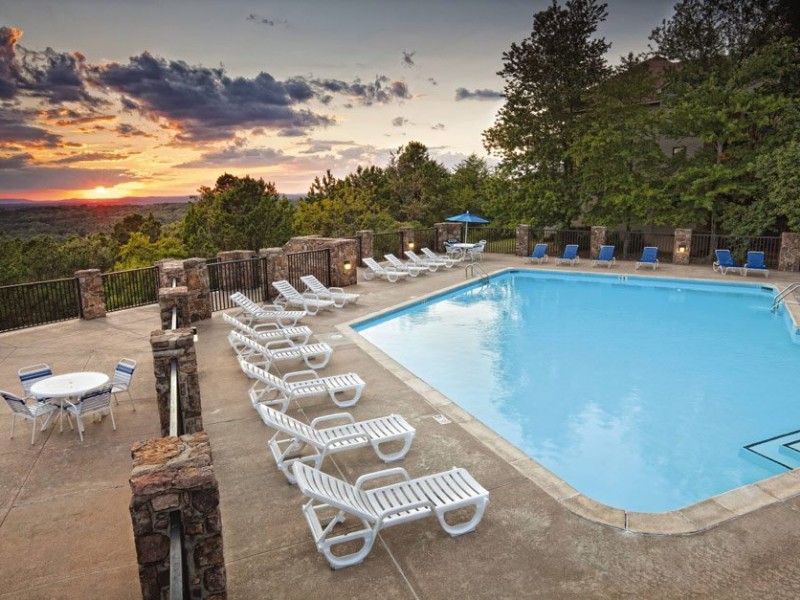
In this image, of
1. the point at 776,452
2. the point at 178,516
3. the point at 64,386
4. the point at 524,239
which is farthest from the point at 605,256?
the point at 178,516

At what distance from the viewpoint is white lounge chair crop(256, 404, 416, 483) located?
525 centimetres

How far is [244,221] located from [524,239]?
20.6 m

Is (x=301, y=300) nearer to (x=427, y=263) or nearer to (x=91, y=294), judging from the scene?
(x=91, y=294)

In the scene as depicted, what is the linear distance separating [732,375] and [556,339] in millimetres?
3642

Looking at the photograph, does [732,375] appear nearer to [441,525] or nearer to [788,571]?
[788,571]

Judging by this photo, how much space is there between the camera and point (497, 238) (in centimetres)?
2845

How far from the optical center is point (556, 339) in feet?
39.7

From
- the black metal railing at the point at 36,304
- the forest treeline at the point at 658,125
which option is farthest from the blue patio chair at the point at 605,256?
the black metal railing at the point at 36,304

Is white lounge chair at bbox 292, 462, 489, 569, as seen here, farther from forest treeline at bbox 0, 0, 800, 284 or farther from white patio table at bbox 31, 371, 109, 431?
forest treeline at bbox 0, 0, 800, 284

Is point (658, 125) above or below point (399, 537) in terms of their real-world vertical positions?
above

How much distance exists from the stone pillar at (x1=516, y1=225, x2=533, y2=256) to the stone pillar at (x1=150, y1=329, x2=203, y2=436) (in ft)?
63.0

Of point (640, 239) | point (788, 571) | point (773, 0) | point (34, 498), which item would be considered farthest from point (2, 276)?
point (773, 0)

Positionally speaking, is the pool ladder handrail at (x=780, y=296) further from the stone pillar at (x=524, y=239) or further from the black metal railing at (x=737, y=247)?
the stone pillar at (x=524, y=239)

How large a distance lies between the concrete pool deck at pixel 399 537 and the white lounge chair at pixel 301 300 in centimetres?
614
